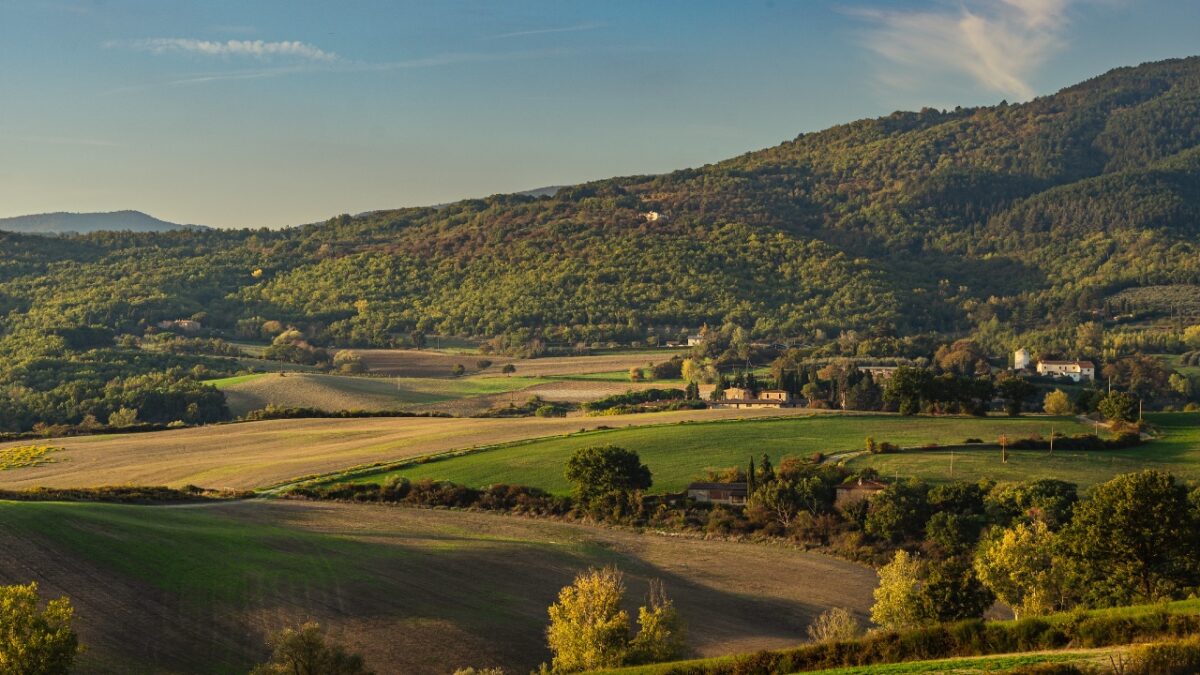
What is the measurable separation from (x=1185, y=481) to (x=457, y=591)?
143 ft

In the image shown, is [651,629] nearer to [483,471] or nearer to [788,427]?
[483,471]

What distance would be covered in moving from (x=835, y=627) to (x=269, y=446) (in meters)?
58.7

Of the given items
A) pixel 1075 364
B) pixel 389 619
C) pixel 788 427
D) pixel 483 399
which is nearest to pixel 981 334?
pixel 1075 364

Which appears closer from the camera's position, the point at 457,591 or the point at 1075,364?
the point at 457,591

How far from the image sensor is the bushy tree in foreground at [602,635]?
3694 cm

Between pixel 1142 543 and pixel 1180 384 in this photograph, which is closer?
pixel 1142 543

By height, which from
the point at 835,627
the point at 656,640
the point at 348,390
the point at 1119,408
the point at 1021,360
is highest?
the point at 1021,360

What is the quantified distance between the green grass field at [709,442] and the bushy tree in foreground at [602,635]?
34.7m

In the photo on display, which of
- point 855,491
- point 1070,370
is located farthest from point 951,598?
point 1070,370

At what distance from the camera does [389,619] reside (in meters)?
43.3

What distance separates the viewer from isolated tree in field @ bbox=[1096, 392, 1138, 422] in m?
91.5

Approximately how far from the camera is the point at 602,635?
122ft

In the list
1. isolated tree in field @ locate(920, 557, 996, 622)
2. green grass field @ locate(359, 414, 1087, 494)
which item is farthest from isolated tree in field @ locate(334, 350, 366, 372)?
isolated tree in field @ locate(920, 557, 996, 622)

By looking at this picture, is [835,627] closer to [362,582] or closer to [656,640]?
[656,640]
